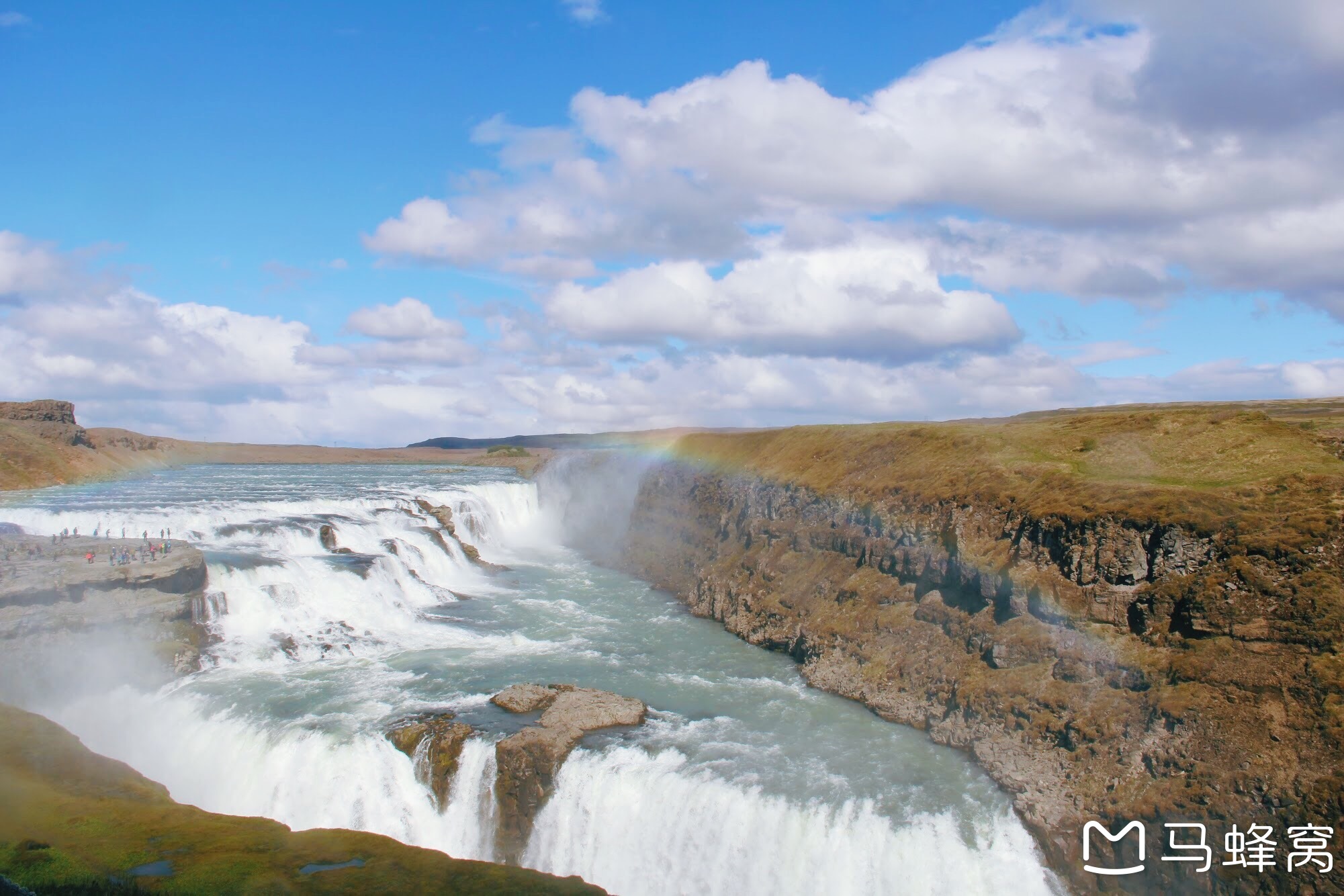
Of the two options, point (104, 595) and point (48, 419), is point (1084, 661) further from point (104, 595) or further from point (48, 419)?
point (48, 419)

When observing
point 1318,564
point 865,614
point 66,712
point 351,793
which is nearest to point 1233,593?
point 1318,564

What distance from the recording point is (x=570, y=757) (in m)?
18.4

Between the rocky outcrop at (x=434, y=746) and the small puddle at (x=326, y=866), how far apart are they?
4.79m

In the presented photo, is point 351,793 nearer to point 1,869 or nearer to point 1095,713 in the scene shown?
point 1,869

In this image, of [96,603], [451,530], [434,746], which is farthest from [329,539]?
[434,746]

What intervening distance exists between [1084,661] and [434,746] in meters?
15.8

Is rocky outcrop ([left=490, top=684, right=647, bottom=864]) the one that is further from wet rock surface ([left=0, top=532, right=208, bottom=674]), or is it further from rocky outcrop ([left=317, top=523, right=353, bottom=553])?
rocky outcrop ([left=317, top=523, right=353, bottom=553])

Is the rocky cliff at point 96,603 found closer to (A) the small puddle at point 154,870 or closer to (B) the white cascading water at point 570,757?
(B) the white cascading water at point 570,757

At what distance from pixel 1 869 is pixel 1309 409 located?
55145mm

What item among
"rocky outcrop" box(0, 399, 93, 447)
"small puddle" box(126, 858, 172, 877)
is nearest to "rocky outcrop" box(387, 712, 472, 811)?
"small puddle" box(126, 858, 172, 877)

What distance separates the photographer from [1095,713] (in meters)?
17.8

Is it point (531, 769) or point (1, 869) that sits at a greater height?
point (1, 869)

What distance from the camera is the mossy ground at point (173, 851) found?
1192 centimetres

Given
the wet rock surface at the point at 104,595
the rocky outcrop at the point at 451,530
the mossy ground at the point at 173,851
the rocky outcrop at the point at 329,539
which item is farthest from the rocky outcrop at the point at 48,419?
the mossy ground at the point at 173,851
